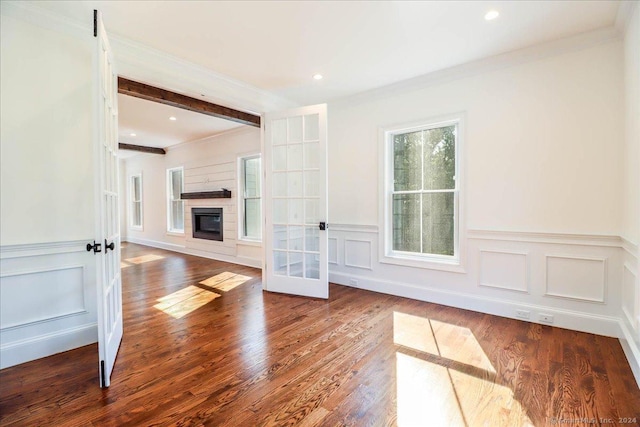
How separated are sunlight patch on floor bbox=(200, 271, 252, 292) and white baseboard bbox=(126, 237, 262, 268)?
0.65 metres

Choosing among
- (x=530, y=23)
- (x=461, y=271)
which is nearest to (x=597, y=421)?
(x=461, y=271)

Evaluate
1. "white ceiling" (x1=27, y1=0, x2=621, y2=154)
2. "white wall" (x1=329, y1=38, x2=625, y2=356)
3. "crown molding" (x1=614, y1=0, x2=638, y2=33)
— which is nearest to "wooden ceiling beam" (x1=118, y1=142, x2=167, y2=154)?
"white ceiling" (x1=27, y1=0, x2=621, y2=154)

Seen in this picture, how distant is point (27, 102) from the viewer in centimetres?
240

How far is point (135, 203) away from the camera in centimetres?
936

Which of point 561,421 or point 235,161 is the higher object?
point 235,161

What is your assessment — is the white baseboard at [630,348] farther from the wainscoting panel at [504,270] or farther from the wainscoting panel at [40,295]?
Answer: the wainscoting panel at [40,295]

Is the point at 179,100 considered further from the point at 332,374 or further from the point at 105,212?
the point at 332,374

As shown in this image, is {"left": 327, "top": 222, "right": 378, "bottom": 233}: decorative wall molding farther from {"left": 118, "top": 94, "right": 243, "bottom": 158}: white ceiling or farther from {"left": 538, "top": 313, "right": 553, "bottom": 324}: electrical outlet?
{"left": 118, "top": 94, "right": 243, "bottom": 158}: white ceiling

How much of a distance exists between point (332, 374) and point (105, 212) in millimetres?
1961

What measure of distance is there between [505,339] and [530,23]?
2.74 metres

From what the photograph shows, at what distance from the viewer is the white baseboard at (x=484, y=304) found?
110 inches

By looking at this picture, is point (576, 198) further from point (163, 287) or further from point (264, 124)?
point (163, 287)

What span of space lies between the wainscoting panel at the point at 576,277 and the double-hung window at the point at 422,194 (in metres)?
0.90

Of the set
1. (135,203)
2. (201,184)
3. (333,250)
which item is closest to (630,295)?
(333,250)
